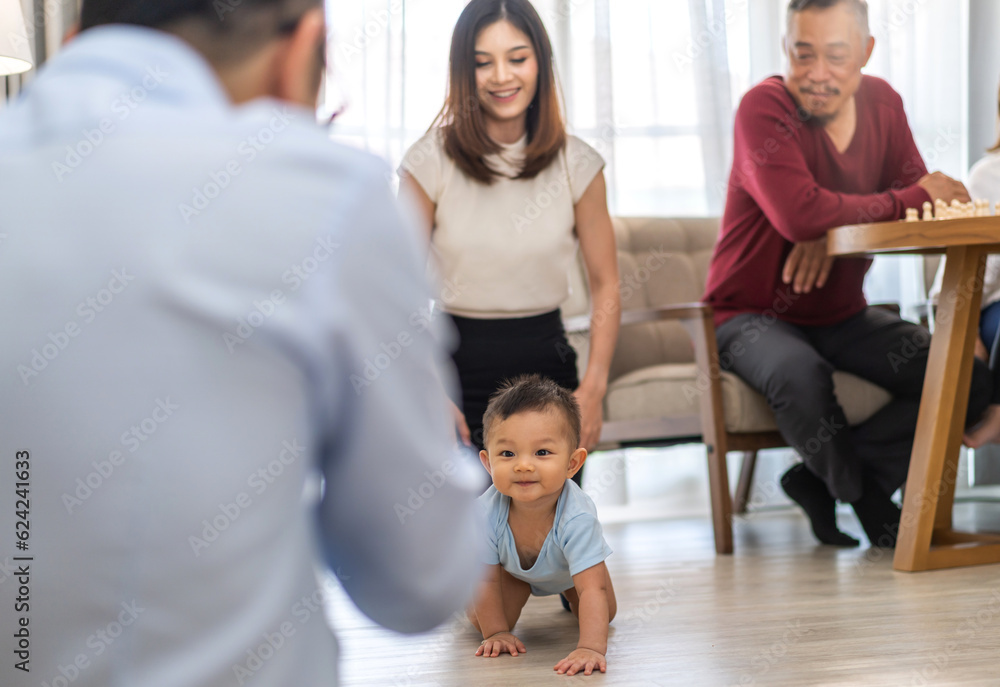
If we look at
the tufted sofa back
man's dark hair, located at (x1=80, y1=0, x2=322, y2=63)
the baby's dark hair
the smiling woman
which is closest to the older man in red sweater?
the tufted sofa back

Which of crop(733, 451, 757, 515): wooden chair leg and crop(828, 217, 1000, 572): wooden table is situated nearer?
crop(828, 217, 1000, 572): wooden table

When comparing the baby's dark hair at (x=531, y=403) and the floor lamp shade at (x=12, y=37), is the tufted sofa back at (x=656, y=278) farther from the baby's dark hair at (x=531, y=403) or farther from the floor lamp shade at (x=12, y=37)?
the floor lamp shade at (x=12, y=37)

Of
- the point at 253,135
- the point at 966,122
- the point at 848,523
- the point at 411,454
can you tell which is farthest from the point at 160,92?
the point at 966,122

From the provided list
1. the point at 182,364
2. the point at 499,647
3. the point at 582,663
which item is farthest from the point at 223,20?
the point at 499,647

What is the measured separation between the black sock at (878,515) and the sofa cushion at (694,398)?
6.7 inches

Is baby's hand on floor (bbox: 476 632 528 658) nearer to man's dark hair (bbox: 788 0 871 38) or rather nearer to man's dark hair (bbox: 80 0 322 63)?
man's dark hair (bbox: 80 0 322 63)

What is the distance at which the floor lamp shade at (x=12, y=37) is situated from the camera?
7.07 feet

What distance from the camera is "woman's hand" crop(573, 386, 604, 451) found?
6.34 feet

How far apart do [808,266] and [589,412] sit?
0.72 m

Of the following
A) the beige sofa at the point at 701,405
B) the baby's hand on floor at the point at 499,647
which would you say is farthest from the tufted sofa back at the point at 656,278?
the baby's hand on floor at the point at 499,647

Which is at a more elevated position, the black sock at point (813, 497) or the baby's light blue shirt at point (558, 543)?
the baby's light blue shirt at point (558, 543)

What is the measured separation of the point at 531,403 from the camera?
5.01 feet

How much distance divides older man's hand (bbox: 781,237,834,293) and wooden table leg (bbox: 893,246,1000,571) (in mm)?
321

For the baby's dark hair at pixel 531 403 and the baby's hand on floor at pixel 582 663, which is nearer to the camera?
the baby's hand on floor at pixel 582 663
